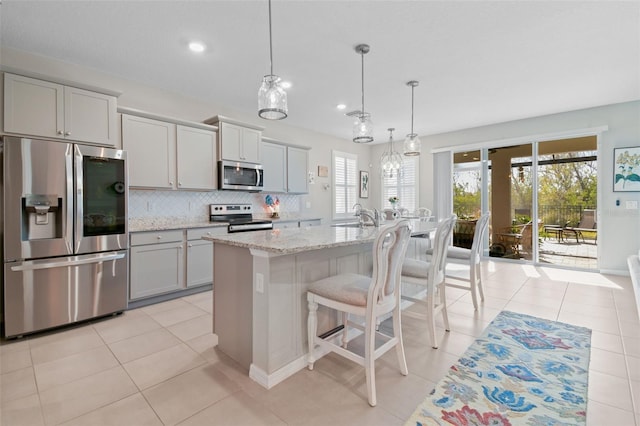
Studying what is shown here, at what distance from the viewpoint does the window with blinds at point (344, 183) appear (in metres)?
6.75

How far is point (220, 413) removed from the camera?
5.45 ft

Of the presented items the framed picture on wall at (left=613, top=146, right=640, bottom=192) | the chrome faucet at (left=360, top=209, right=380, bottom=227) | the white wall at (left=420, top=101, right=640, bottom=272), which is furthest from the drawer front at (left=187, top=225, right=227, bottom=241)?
the framed picture on wall at (left=613, top=146, right=640, bottom=192)

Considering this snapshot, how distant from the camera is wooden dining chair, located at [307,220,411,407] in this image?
1729 millimetres

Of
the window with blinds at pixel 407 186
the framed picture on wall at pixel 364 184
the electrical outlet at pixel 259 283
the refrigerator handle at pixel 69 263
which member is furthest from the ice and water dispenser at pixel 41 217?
the window with blinds at pixel 407 186

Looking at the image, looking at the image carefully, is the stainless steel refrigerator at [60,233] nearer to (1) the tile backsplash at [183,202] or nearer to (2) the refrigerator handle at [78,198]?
(2) the refrigerator handle at [78,198]

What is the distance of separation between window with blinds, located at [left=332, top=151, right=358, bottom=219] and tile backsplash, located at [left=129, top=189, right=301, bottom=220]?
1859mm

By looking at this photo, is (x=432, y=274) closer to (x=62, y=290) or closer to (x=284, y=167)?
(x=62, y=290)

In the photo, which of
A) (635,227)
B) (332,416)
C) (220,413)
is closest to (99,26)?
(220,413)

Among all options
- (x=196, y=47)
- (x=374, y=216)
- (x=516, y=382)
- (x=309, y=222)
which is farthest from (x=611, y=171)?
(x=196, y=47)

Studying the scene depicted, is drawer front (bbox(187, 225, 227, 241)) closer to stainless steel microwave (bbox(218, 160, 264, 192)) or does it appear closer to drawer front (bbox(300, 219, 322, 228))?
stainless steel microwave (bbox(218, 160, 264, 192))

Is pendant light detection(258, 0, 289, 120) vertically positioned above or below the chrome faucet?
above

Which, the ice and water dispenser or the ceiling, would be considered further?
the ice and water dispenser

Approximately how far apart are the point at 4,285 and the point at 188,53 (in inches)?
104

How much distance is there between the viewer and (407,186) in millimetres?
6965
